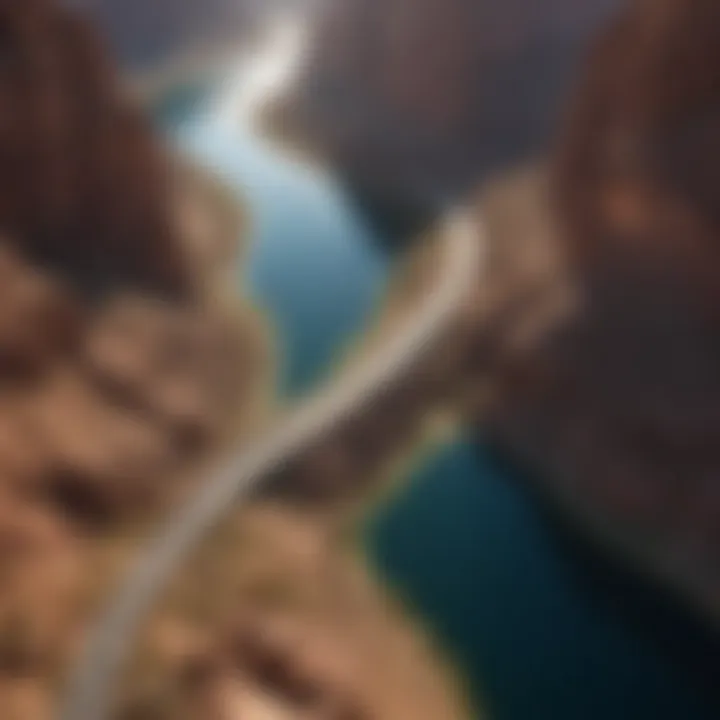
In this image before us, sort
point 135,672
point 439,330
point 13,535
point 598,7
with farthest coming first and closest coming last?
point 598,7, point 439,330, point 13,535, point 135,672

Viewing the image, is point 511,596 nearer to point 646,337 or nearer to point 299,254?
point 646,337

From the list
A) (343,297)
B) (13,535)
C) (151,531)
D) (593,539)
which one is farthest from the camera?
(343,297)

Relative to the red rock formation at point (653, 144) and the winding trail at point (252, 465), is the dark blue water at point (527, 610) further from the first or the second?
the red rock formation at point (653, 144)

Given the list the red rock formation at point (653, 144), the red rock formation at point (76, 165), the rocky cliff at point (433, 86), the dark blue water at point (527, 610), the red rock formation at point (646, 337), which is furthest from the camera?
the rocky cliff at point (433, 86)

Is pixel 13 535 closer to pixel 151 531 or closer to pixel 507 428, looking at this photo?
pixel 151 531

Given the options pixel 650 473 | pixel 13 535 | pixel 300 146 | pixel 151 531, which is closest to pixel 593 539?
pixel 650 473

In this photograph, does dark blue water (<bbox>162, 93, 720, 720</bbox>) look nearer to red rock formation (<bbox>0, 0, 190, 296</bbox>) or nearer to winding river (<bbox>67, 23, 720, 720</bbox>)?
winding river (<bbox>67, 23, 720, 720</bbox>)

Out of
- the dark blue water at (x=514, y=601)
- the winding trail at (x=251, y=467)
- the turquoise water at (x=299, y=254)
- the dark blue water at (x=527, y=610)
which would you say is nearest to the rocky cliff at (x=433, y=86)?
the turquoise water at (x=299, y=254)
